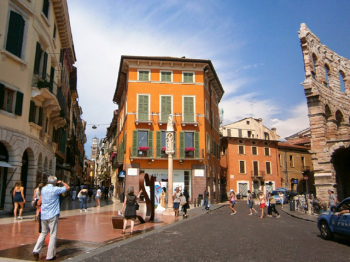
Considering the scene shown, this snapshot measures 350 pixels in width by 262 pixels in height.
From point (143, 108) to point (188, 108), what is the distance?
4482mm

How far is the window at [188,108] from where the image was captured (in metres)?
30.2

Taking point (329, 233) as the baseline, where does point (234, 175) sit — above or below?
above

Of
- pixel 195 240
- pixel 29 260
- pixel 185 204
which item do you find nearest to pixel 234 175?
pixel 185 204

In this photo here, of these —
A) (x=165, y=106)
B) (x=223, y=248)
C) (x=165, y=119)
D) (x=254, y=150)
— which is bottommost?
(x=223, y=248)

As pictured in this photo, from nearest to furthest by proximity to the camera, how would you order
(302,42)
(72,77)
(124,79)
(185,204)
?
(185,204) < (302,42) < (124,79) < (72,77)

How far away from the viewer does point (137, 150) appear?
2891 centimetres

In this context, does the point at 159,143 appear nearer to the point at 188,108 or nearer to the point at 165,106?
the point at 165,106

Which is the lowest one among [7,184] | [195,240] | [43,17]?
[195,240]

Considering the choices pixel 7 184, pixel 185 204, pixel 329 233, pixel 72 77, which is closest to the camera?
pixel 329 233

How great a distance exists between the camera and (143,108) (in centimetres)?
2983

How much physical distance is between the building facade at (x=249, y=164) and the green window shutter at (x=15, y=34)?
113 feet

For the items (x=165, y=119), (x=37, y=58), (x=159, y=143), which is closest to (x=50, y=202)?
(x=37, y=58)

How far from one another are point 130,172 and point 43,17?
1558cm

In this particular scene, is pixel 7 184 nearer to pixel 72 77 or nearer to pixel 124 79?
pixel 124 79
